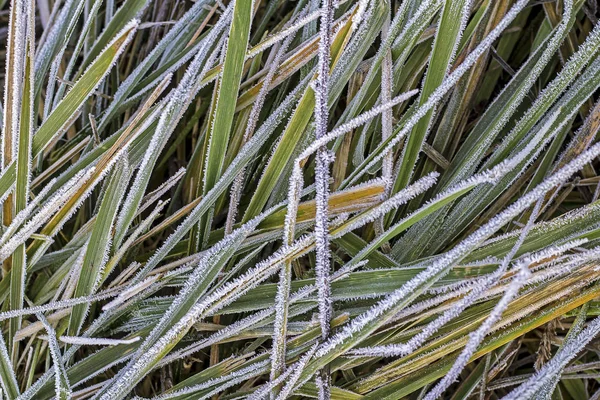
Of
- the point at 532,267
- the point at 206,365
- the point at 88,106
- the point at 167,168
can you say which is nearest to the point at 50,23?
the point at 88,106

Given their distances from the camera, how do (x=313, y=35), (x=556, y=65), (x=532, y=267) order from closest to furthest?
(x=532, y=267) → (x=313, y=35) → (x=556, y=65)

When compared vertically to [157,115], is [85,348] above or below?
below

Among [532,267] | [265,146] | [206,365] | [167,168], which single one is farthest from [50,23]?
[532,267]

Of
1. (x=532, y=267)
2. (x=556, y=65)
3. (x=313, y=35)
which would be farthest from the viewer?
(x=556, y=65)

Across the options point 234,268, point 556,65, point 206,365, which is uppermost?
point 556,65

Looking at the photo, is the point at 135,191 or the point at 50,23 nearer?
the point at 135,191

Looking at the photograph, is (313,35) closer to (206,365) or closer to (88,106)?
(88,106)

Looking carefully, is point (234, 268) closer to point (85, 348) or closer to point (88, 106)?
point (85, 348)
